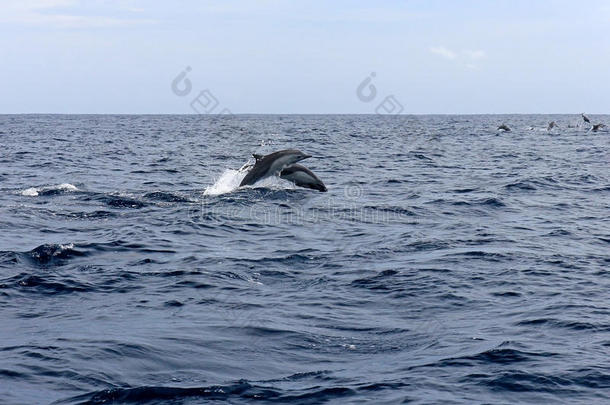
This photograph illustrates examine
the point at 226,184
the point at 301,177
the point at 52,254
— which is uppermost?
the point at 301,177

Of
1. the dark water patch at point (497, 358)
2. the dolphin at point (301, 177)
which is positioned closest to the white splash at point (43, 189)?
the dolphin at point (301, 177)

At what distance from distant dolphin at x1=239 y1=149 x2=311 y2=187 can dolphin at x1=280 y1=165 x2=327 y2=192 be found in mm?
193

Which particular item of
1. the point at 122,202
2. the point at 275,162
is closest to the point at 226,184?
the point at 275,162

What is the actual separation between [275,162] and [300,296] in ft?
39.0

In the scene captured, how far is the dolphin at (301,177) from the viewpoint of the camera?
2358cm

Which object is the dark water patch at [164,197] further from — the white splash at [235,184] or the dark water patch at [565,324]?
the dark water patch at [565,324]

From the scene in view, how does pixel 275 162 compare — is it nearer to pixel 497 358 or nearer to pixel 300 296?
pixel 300 296

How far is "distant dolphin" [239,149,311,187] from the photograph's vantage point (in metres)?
23.5

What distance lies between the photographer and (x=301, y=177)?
2388 cm

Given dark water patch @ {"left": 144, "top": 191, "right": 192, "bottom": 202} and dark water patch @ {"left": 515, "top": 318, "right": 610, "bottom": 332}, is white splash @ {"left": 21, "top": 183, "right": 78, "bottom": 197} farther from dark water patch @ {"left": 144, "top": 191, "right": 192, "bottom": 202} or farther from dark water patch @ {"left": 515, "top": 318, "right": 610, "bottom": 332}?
dark water patch @ {"left": 515, "top": 318, "right": 610, "bottom": 332}

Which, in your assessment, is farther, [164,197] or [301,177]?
[301,177]

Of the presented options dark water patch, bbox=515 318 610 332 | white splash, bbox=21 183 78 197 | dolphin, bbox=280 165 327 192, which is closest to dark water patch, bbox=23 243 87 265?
dark water patch, bbox=515 318 610 332

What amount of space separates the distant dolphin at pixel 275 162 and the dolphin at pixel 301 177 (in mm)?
193

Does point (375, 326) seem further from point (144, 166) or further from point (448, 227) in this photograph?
point (144, 166)
